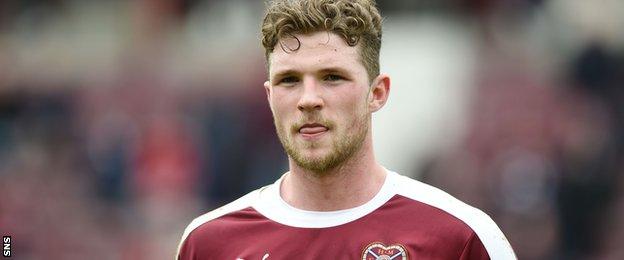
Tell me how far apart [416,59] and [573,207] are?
9.27 feet

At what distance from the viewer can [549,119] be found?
34.1 feet

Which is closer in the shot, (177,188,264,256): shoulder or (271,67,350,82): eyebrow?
(271,67,350,82): eyebrow

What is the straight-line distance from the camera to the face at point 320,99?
15.0 ft

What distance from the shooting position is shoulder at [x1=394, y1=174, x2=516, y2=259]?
15.3 ft

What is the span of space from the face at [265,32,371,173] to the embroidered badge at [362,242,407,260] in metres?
0.35

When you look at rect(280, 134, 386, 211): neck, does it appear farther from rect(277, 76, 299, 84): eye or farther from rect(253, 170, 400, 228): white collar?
rect(277, 76, 299, 84): eye

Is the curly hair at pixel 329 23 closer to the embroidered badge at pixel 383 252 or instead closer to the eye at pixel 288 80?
the eye at pixel 288 80

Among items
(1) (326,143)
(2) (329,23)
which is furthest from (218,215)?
(2) (329,23)

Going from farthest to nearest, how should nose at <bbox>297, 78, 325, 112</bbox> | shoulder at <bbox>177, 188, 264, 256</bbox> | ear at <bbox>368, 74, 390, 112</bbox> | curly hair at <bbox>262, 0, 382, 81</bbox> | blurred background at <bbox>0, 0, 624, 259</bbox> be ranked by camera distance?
blurred background at <bbox>0, 0, 624, 259</bbox> → shoulder at <bbox>177, 188, 264, 256</bbox> → ear at <bbox>368, 74, 390, 112</bbox> → curly hair at <bbox>262, 0, 382, 81</bbox> → nose at <bbox>297, 78, 325, 112</bbox>

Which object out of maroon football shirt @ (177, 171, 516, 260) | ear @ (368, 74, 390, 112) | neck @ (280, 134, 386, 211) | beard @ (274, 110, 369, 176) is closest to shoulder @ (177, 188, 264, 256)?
maroon football shirt @ (177, 171, 516, 260)

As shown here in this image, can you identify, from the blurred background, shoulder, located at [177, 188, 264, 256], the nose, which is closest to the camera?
the nose

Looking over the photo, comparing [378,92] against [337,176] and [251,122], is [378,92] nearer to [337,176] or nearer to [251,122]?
[337,176]

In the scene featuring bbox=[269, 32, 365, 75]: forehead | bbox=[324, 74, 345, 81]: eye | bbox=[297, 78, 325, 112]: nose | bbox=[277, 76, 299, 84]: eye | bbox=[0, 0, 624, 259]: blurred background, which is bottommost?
bbox=[0, 0, 624, 259]: blurred background

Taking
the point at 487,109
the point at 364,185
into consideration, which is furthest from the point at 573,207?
the point at 364,185
